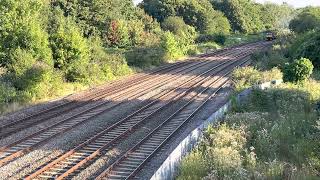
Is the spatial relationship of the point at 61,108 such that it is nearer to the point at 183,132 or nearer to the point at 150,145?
the point at 183,132

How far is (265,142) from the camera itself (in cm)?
1398

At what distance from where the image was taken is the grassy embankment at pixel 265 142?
444 inches

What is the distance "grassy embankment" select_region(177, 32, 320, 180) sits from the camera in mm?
11266

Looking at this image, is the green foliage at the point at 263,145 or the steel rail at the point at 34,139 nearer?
the green foliage at the point at 263,145

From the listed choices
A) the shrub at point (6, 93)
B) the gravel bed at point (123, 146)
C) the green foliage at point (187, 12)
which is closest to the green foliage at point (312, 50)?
the gravel bed at point (123, 146)

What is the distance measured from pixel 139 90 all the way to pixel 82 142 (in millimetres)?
13081

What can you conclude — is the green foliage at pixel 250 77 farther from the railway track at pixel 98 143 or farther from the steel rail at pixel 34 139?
the steel rail at pixel 34 139

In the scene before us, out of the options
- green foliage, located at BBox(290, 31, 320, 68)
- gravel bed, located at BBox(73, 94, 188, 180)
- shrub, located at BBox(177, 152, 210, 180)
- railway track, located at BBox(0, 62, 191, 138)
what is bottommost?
gravel bed, located at BBox(73, 94, 188, 180)

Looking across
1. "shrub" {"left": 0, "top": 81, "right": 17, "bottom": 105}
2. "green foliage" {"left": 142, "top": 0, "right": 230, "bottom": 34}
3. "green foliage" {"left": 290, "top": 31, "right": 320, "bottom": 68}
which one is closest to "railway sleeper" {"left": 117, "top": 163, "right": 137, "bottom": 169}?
"shrub" {"left": 0, "top": 81, "right": 17, "bottom": 105}

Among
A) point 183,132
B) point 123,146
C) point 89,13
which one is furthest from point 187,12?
point 123,146

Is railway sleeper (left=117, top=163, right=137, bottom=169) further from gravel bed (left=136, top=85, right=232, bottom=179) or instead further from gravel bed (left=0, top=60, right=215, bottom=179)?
gravel bed (left=0, top=60, right=215, bottom=179)

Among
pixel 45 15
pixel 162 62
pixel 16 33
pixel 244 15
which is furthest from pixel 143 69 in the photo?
pixel 244 15

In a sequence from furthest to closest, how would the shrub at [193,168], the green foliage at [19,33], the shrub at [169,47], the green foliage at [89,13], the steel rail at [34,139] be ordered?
the green foliage at [89,13]
the shrub at [169,47]
the green foliage at [19,33]
the steel rail at [34,139]
the shrub at [193,168]

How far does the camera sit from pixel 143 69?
42.6 metres
